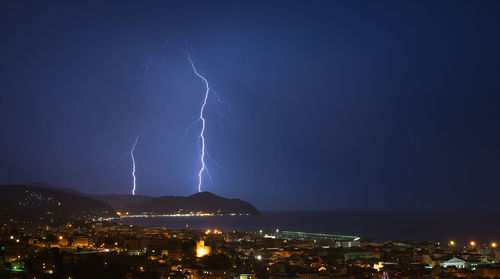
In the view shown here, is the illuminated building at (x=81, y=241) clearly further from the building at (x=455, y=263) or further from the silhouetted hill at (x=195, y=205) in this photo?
the silhouetted hill at (x=195, y=205)

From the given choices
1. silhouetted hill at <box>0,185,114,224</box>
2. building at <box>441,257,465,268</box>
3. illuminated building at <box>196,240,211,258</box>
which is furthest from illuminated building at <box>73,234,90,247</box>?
silhouetted hill at <box>0,185,114,224</box>

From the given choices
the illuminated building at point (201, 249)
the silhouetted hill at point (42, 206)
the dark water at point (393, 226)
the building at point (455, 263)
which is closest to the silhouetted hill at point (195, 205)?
the silhouetted hill at point (42, 206)

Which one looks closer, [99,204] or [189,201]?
[99,204]

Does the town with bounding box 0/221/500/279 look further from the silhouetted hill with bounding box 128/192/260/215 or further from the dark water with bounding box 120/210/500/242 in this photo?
the silhouetted hill with bounding box 128/192/260/215

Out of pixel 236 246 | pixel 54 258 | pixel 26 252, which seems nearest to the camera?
pixel 54 258

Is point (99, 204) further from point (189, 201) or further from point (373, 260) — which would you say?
point (373, 260)

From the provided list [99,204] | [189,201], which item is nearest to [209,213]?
[189,201]
